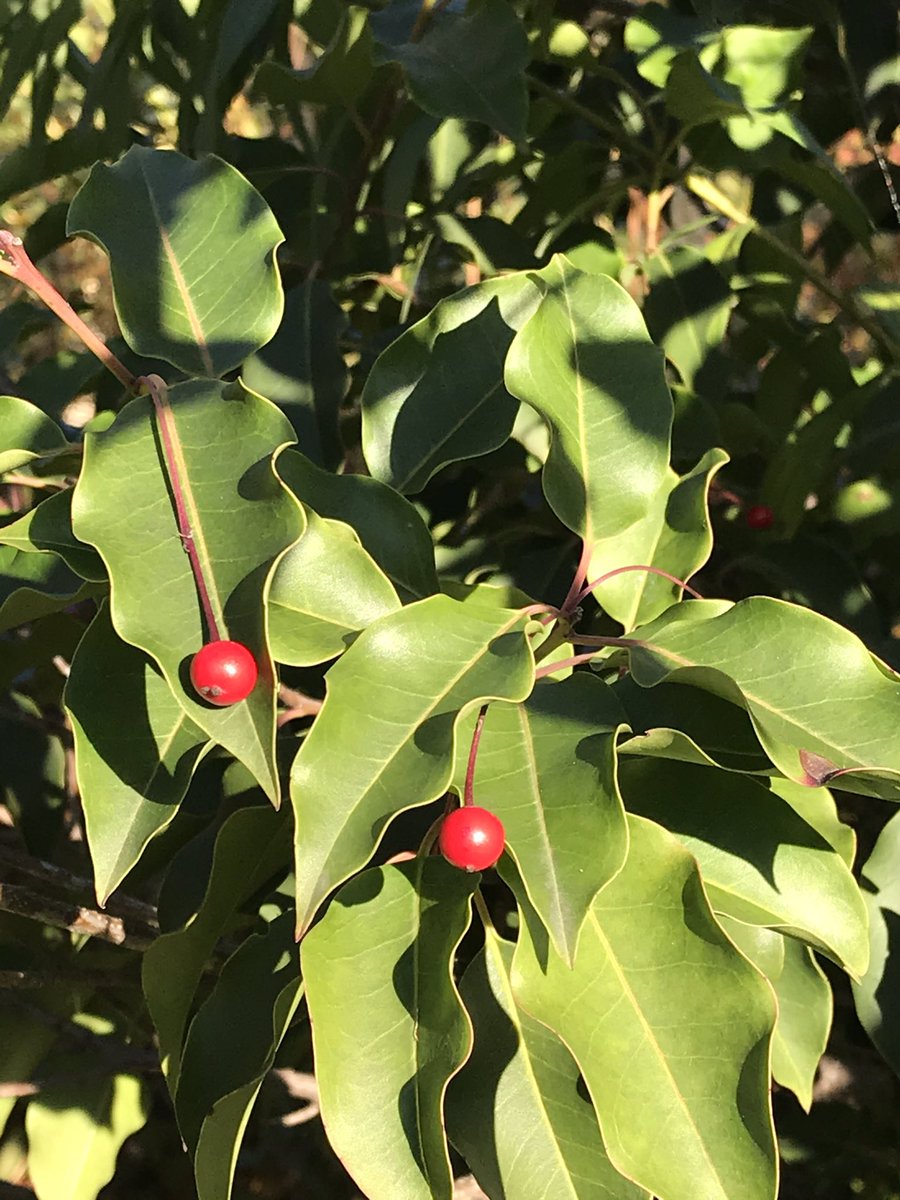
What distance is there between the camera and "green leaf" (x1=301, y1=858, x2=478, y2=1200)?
0.63m

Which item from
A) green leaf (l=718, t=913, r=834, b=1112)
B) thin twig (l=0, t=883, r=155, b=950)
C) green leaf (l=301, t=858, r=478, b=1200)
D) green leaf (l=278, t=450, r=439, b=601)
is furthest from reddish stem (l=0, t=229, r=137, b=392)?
green leaf (l=718, t=913, r=834, b=1112)

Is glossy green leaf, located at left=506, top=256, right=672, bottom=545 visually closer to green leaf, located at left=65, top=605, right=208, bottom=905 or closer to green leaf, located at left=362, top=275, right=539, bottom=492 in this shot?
green leaf, located at left=362, top=275, right=539, bottom=492

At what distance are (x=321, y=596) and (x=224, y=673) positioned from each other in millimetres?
133

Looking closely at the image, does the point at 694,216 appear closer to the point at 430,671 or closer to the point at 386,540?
the point at 386,540

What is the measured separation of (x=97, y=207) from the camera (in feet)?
2.57

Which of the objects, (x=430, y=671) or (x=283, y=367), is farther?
(x=283, y=367)

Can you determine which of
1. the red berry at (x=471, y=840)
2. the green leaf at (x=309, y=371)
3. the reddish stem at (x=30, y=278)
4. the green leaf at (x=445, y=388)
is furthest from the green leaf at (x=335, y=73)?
the red berry at (x=471, y=840)

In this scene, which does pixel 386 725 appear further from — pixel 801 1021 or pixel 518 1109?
pixel 801 1021

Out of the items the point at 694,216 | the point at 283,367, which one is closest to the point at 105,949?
the point at 283,367

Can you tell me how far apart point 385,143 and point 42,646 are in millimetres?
707

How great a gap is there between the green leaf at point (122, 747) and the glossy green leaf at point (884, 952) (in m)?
0.66

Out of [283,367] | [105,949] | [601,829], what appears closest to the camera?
[601,829]

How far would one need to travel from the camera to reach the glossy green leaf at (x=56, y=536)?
68cm

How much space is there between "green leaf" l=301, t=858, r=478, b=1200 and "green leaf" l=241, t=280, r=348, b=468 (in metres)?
0.45
